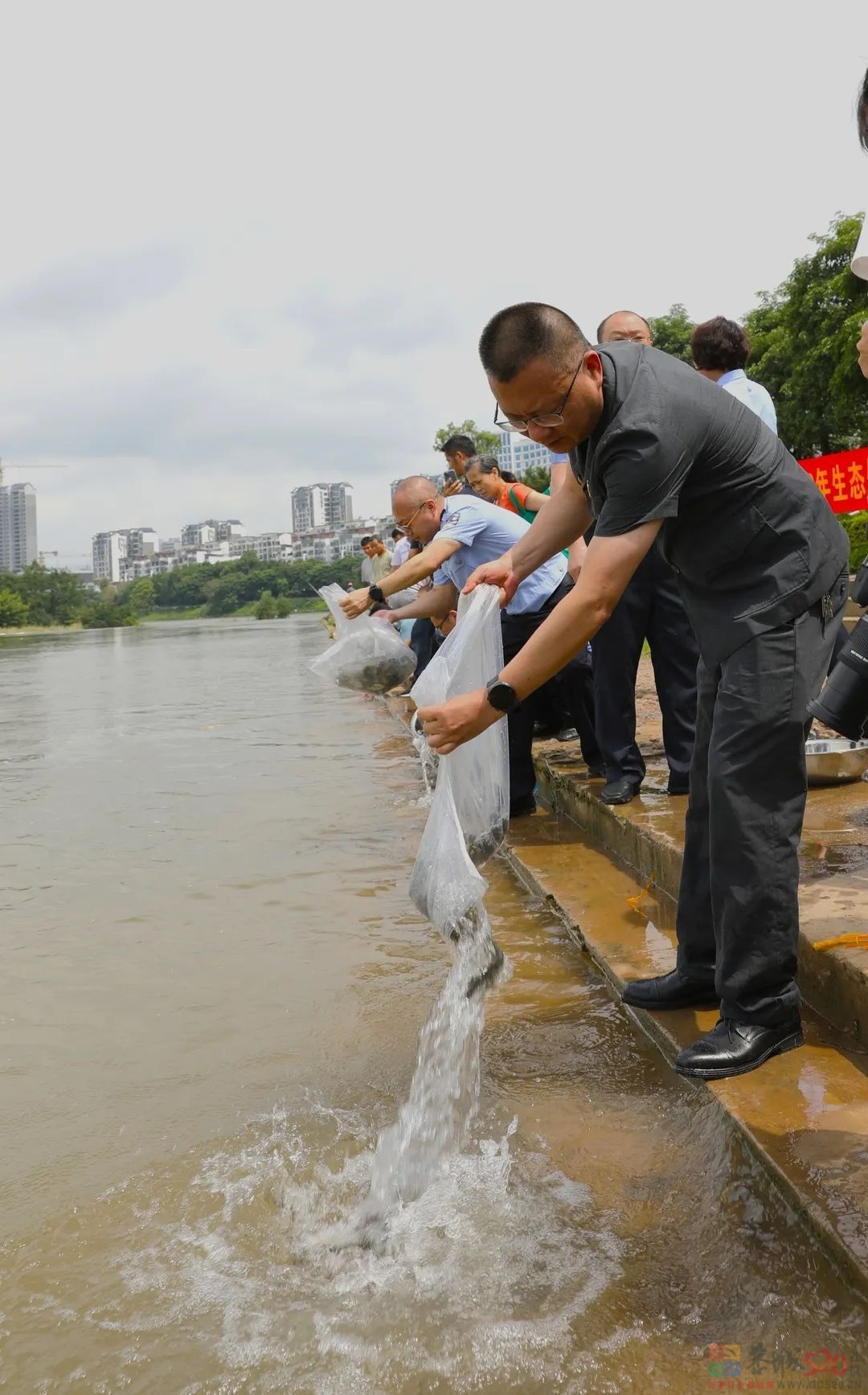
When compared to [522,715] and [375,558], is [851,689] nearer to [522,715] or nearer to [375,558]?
[522,715]

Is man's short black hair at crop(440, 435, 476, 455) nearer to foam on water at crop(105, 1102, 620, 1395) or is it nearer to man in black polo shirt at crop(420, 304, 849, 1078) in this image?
man in black polo shirt at crop(420, 304, 849, 1078)

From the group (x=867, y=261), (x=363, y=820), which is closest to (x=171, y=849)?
(x=363, y=820)

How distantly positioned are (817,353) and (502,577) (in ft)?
87.4

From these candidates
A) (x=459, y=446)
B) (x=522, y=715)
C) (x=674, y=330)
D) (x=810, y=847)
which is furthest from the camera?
(x=674, y=330)

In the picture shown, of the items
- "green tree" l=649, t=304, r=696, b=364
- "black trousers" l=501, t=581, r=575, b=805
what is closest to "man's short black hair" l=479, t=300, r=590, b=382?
"black trousers" l=501, t=581, r=575, b=805

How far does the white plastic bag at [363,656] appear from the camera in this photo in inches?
265

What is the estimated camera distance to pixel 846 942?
112 inches

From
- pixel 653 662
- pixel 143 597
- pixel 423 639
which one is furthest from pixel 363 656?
pixel 143 597

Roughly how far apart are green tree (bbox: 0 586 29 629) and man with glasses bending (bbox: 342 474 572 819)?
10458 centimetres

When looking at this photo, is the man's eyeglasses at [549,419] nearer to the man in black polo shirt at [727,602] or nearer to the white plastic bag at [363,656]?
the man in black polo shirt at [727,602]

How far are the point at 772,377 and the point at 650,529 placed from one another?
3084cm

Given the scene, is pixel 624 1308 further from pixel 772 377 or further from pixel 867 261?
pixel 772 377

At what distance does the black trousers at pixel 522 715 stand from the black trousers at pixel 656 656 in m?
0.50

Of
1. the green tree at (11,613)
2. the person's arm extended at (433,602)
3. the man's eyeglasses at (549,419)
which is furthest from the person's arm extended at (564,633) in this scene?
the green tree at (11,613)
